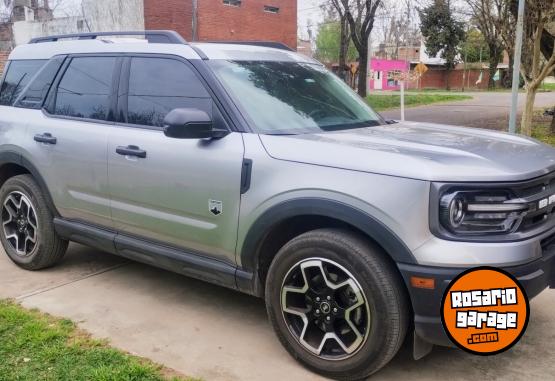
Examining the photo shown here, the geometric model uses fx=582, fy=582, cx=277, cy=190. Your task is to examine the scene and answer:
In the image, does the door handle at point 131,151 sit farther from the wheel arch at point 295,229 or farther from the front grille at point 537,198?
the front grille at point 537,198

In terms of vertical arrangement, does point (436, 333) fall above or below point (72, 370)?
above

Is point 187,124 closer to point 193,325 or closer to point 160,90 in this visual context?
point 160,90

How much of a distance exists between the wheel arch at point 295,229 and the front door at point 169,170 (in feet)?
0.49


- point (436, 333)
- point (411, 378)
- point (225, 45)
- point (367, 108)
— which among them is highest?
point (225, 45)

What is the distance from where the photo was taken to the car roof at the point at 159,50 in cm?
392

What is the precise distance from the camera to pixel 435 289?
2742 mm

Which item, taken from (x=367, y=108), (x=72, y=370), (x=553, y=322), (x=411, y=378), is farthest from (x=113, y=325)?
(x=553, y=322)

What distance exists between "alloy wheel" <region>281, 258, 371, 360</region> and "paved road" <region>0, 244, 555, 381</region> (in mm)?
227

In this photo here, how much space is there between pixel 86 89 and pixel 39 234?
1268 mm

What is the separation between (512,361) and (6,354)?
9.78 ft

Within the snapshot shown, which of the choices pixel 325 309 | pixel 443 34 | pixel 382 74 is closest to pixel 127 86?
pixel 325 309

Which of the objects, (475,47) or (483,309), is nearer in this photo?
(483,309)

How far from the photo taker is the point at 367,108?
14.8 feet

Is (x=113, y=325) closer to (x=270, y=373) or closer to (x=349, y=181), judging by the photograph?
(x=270, y=373)
